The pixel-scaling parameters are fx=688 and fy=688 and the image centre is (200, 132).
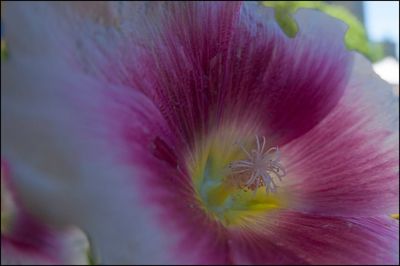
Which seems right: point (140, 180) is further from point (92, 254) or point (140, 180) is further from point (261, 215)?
point (261, 215)

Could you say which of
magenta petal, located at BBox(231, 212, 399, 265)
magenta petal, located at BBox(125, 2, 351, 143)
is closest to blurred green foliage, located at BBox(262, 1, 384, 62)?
magenta petal, located at BBox(125, 2, 351, 143)

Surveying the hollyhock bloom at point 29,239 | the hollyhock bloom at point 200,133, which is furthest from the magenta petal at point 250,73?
the hollyhock bloom at point 29,239

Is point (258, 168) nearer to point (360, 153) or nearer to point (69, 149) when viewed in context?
point (360, 153)

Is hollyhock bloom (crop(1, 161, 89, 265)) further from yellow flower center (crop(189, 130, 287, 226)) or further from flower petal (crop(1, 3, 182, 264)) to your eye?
yellow flower center (crop(189, 130, 287, 226))

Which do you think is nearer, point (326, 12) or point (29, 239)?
point (29, 239)

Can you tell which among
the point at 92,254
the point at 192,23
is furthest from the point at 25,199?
the point at 192,23

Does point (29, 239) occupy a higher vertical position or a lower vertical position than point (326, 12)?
lower

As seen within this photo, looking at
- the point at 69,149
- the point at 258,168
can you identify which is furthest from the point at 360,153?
the point at 69,149
